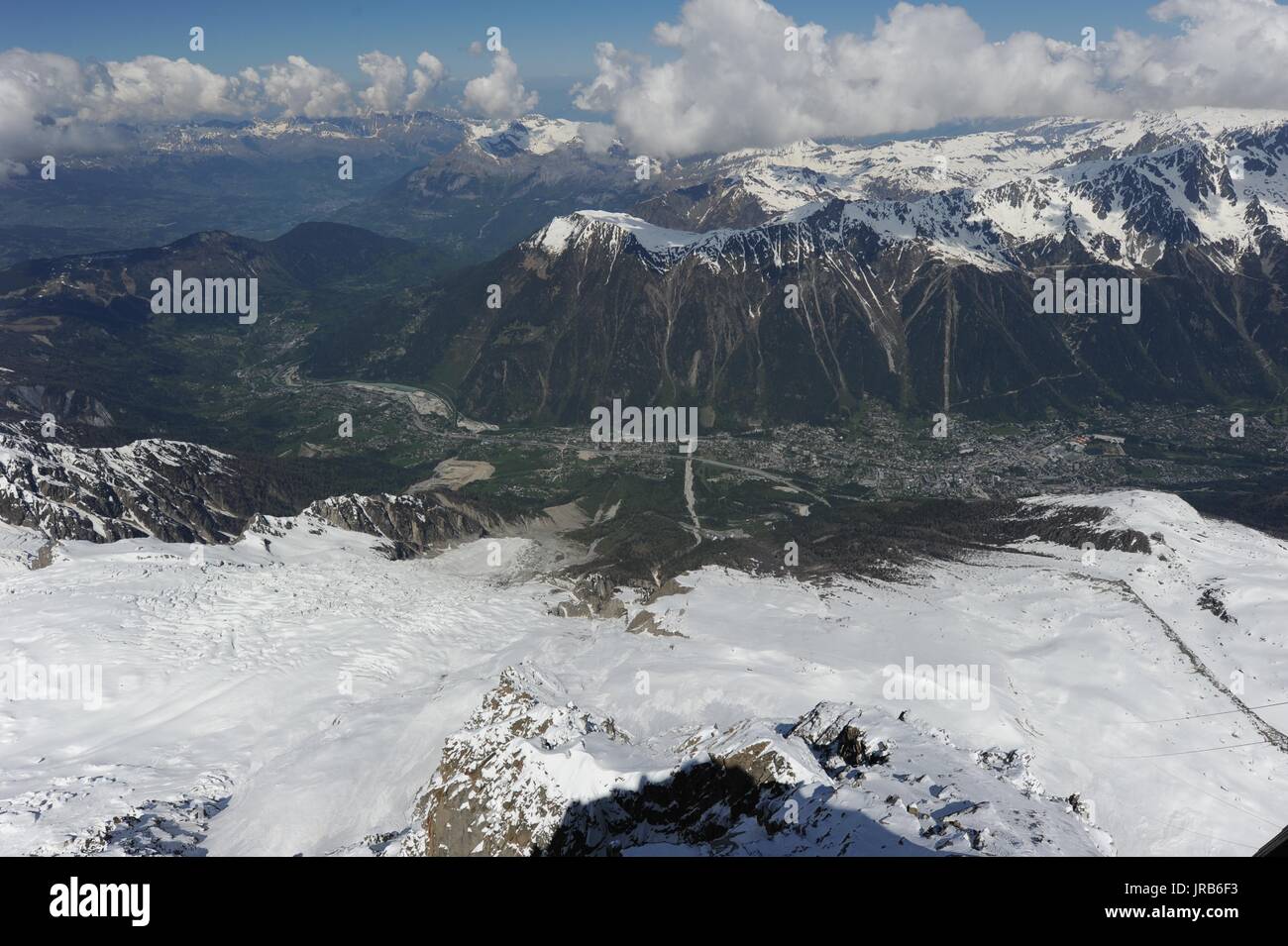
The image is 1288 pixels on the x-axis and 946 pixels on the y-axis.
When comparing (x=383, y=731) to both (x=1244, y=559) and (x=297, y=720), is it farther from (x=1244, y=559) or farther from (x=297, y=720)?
(x=1244, y=559)

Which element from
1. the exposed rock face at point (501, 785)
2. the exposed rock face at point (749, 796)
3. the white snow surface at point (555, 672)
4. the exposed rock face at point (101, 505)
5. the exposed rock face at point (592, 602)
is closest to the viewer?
the exposed rock face at point (749, 796)

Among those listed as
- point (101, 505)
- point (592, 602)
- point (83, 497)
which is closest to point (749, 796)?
point (592, 602)

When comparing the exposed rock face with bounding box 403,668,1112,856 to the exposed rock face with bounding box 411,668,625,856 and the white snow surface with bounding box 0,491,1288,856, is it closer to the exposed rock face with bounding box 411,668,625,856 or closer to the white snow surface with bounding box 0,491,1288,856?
the exposed rock face with bounding box 411,668,625,856

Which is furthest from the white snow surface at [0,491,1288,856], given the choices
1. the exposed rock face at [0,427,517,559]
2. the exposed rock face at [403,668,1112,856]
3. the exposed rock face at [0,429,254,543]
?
the exposed rock face at [403,668,1112,856]

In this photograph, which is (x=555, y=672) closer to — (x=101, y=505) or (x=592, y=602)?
(x=592, y=602)

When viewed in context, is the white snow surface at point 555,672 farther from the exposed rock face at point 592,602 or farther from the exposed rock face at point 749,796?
the exposed rock face at point 749,796

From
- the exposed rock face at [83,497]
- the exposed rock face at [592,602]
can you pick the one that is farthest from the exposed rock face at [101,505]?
the exposed rock face at [592,602]
